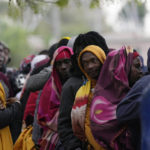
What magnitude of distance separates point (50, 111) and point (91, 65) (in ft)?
2.91

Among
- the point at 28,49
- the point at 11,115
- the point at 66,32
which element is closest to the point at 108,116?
the point at 11,115

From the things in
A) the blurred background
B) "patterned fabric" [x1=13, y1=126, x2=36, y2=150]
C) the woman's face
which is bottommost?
the blurred background

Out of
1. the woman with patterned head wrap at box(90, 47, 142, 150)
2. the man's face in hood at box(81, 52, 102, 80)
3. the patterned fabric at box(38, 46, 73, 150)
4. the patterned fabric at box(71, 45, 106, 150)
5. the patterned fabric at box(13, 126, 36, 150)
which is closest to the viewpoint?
the woman with patterned head wrap at box(90, 47, 142, 150)

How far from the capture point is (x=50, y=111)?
4.32 m

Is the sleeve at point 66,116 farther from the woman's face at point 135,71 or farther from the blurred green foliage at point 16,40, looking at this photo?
the blurred green foliage at point 16,40

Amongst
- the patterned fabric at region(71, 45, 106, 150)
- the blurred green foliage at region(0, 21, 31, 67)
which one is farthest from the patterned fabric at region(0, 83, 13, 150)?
the blurred green foliage at region(0, 21, 31, 67)

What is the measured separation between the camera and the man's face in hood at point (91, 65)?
365 centimetres

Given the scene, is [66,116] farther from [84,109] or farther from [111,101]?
[111,101]

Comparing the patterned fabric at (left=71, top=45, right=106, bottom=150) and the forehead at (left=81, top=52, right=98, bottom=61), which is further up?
the forehead at (left=81, top=52, right=98, bottom=61)

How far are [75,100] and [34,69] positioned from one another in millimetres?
1998

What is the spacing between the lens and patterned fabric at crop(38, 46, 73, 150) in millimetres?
4312

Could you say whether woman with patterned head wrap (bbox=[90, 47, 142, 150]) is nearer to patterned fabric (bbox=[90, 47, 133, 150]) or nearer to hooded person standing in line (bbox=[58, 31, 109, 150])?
patterned fabric (bbox=[90, 47, 133, 150])

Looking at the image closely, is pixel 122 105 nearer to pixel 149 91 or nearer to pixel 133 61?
pixel 133 61

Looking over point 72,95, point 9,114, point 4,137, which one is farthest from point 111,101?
point 4,137
